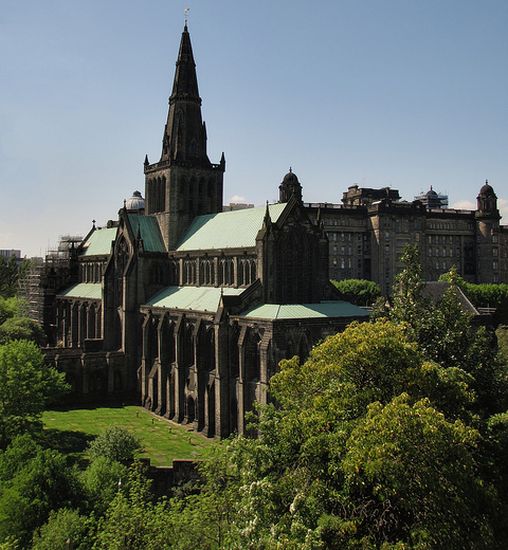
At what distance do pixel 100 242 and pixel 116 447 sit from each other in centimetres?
5671

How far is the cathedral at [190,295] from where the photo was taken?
53781 millimetres

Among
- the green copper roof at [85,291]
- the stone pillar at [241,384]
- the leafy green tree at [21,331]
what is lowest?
the stone pillar at [241,384]

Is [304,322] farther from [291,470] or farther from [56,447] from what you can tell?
[291,470]

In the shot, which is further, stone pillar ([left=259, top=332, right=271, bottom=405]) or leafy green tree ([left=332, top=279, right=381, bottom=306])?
leafy green tree ([left=332, top=279, right=381, bottom=306])

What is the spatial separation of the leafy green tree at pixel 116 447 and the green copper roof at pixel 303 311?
15.2 meters

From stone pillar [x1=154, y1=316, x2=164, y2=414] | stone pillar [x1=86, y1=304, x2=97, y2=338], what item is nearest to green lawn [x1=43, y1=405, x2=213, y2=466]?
stone pillar [x1=154, y1=316, x2=164, y2=414]

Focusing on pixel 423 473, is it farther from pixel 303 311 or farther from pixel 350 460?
pixel 303 311

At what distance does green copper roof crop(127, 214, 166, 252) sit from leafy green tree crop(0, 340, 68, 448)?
27.3 meters

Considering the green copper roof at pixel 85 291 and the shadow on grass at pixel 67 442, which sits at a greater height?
the green copper roof at pixel 85 291

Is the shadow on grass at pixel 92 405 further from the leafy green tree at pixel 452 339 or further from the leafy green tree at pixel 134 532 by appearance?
the leafy green tree at pixel 452 339

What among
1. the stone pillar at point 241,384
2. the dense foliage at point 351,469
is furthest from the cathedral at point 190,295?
the dense foliage at point 351,469

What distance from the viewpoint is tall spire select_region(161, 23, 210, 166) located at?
248ft

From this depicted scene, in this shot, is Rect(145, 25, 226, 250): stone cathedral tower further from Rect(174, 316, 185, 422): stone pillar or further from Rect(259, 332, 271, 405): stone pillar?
Rect(259, 332, 271, 405): stone pillar

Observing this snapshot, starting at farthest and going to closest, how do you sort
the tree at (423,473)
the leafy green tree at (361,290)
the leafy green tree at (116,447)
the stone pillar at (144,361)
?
the leafy green tree at (361,290)
the stone pillar at (144,361)
the leafy green tree at (116,447)
the tree at (423,473)
